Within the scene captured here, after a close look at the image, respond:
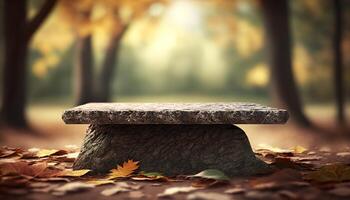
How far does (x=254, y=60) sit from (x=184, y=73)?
2348mm

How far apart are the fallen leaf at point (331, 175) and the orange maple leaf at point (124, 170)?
135 centimetres

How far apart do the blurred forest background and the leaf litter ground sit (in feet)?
14.7

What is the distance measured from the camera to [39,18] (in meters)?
8.38

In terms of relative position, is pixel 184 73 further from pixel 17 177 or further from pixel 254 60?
pixel 17 177

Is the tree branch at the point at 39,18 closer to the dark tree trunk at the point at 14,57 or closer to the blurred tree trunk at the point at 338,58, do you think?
the dark tree trunk at the point at 14,57

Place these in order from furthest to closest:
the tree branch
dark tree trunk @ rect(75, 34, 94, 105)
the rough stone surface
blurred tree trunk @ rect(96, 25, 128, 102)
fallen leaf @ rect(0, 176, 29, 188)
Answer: blurred tree trunk @ rect(96, 25, 128, 102), dark tree trunk @ rect(75, 34, 94, 105), the tree branch, the rough stone surface, fallen leaf @ rect(0, 176, 29, 188)

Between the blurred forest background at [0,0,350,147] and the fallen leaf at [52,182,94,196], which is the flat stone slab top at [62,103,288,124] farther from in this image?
the blurred forest background at [0,0,350,147]

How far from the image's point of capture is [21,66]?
8.59 meters

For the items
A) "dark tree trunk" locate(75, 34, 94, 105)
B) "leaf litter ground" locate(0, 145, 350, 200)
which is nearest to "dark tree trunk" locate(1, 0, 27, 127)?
"dark tree trunk" locate(75, 34, 94, 105)

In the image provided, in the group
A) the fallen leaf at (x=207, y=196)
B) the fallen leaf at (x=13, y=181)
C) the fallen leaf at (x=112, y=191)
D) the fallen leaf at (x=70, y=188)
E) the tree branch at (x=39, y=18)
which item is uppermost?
the tree branch at (x=39, y=18)

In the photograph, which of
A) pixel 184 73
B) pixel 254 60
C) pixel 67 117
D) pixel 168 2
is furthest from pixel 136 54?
pixel 67 117

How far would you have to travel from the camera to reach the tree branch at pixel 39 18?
838cm

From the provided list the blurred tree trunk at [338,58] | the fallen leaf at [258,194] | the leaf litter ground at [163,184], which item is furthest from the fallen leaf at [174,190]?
the blurred tree trunk at [338,58]

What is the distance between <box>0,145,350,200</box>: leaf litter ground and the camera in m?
3.34
